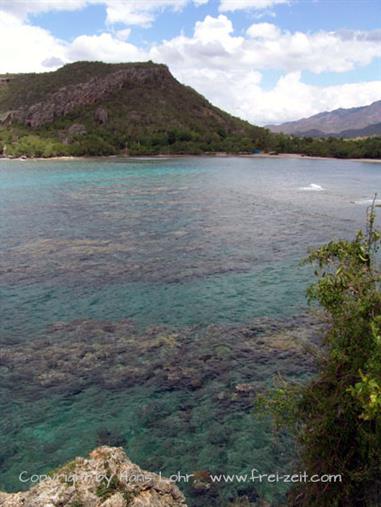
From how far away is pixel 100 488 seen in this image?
6.74m

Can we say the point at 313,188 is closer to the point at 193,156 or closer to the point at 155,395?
the point at 155,395

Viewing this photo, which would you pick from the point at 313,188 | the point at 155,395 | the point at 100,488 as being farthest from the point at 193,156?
the point at 100,488

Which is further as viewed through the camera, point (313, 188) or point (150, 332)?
point (313, 188)

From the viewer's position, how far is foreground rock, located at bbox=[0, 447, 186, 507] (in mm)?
6461

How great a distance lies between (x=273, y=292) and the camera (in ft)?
83.4

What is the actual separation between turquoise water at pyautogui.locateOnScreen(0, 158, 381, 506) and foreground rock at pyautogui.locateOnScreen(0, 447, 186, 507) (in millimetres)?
4712

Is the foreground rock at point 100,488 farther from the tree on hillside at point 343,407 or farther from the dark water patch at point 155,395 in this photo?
the dark water patch at point 155,395

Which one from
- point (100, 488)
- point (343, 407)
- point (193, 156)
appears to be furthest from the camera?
point (193, 156)

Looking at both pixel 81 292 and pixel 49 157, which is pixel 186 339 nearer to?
pixel 81 292

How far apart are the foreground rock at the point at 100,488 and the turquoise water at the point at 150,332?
15.5 ft

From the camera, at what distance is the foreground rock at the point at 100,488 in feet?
21.2

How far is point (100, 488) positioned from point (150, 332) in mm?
13410

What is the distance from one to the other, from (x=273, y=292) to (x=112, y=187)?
195 ft

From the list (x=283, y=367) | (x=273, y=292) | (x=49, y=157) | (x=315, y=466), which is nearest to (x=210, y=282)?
(x=273, y=292)
